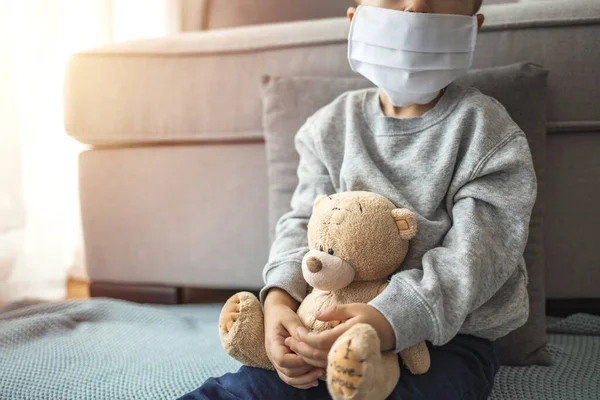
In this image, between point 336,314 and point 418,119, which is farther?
point 418,119

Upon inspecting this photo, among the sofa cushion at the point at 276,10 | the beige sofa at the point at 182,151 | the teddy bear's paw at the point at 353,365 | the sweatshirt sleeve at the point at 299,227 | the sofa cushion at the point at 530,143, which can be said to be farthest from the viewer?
the sofa cushion at the point at 276,10

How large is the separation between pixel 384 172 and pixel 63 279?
2.89ft

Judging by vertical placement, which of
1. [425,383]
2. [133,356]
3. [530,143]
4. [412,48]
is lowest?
[133,356]

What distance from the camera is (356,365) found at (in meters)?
0.53

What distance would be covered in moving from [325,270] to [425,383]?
7.1 inches

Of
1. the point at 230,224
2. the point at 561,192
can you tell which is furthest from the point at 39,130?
the point at 561,192

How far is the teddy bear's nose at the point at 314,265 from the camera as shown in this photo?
62 centimetres

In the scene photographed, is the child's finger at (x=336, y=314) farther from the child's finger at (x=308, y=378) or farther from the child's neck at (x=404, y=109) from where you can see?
the child's neck at (x=404, y=109)

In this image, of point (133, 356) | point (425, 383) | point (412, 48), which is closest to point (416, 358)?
point (425, 383)

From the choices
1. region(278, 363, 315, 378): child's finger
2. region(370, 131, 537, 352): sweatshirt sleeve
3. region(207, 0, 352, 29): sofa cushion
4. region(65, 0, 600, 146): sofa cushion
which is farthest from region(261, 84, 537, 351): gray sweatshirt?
region(207, 0, 352, 29): sofa cushion

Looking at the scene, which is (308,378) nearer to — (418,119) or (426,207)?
(426,207)

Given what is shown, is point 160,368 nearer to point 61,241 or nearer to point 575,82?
point 61,241

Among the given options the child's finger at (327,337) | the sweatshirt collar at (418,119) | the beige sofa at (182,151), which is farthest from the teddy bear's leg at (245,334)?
the beige sofa at (182,151)

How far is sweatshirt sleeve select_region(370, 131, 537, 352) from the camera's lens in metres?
0.61
